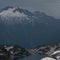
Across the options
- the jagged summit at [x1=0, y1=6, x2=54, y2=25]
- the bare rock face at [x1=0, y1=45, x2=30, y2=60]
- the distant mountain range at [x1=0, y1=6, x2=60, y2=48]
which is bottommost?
the bare rock face at [x1=0, y1=45, x2=30, y2=60]

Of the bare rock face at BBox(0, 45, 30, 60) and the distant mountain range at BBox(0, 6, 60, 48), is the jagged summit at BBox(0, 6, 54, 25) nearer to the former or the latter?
the distant mountain range at BBox(0, 6, 60, 48)

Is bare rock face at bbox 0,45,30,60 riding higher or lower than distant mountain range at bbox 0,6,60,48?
lower

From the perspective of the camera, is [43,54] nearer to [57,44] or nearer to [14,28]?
[57,44]

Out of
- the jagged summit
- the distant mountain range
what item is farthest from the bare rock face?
the jagged summit

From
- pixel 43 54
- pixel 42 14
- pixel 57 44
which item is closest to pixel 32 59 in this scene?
pixel 43 54

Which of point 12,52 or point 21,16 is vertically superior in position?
point 21,16

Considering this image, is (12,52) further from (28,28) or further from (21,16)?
(21,16)

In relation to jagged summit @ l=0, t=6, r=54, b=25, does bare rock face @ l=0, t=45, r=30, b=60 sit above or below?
below

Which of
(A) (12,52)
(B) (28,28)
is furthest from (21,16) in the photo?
(A) (12,52)

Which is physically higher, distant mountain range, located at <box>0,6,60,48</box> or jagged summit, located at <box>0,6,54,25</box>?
jagged summit, located at <box>0,6,54,25</box>
